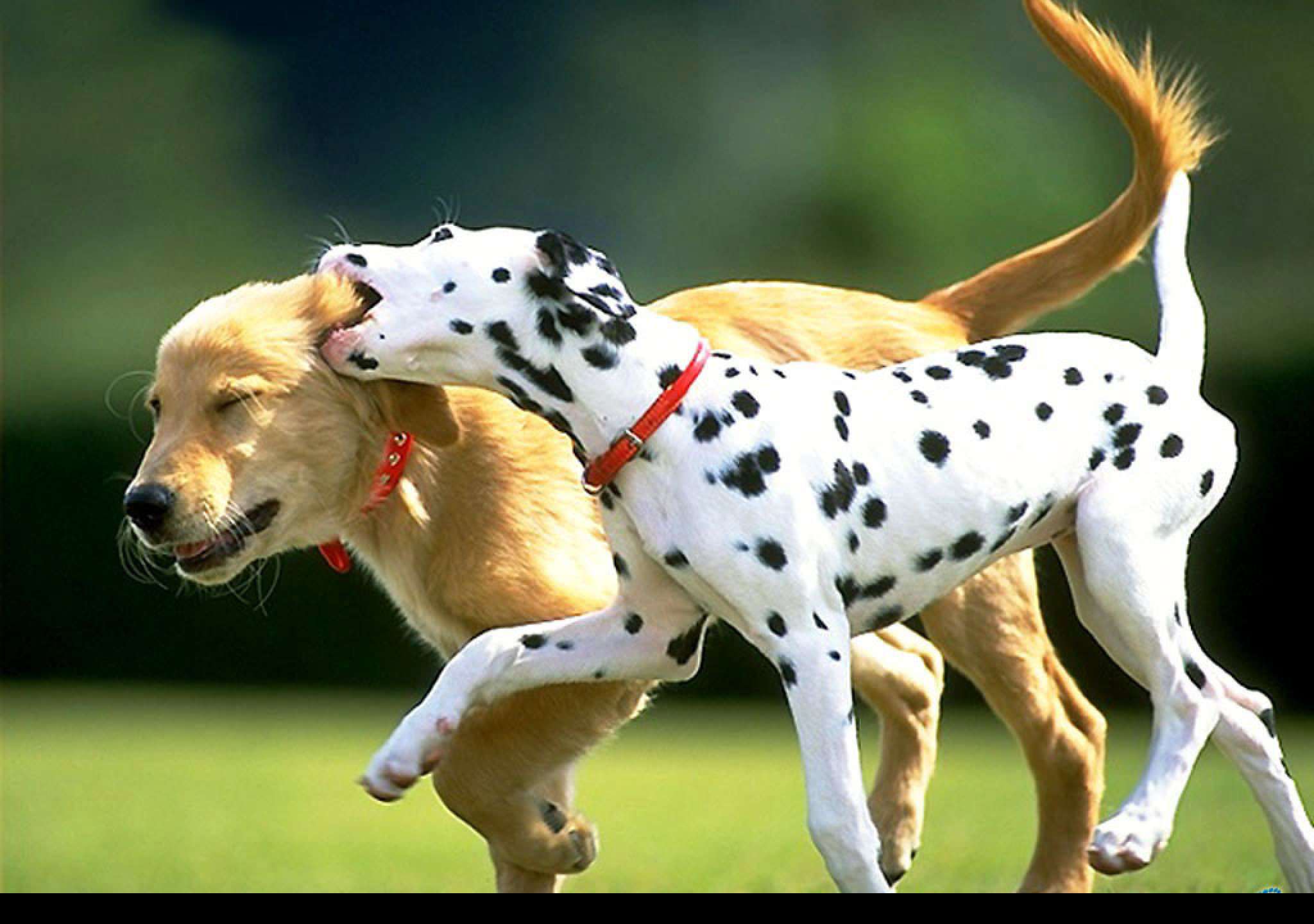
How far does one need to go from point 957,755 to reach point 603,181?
1066 cm

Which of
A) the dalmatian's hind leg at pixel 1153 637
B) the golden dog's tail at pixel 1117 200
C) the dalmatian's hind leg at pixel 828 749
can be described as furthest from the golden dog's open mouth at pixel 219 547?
the golden dog's tail at pixel 1117 200

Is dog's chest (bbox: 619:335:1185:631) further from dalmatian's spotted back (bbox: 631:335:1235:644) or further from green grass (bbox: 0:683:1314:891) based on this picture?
green grass (bbox: 0:683:1314:891)

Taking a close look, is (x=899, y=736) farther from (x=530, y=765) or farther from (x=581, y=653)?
(x=581, y=653)

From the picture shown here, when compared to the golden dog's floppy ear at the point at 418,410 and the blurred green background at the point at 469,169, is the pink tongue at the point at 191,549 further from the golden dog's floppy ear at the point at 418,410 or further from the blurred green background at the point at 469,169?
the blurred green background at the point at 469,169

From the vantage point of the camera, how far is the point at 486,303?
475cm

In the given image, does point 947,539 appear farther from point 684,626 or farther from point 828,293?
point 828,293

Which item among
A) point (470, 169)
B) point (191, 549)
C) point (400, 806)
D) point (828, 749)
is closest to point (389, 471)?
point (191, 549)

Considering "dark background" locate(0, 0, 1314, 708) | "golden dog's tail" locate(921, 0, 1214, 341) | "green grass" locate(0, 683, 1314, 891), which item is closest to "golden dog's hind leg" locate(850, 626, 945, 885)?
"green grass" locate(0, 683, 1314, 891)

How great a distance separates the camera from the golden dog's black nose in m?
5.17

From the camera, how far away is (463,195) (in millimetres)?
21906

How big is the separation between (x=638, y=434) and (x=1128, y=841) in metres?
1.31

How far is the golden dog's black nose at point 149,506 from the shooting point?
5.17m

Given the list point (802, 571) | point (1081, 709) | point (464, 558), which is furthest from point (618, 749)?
point (802, 571)

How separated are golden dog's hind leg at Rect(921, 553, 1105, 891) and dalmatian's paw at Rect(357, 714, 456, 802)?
217 cm
